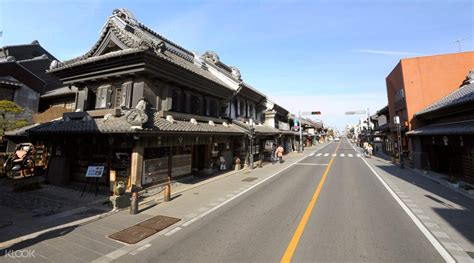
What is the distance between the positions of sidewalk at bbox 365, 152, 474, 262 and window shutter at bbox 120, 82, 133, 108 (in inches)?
574

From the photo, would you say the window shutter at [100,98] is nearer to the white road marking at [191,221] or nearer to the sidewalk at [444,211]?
the white road marking at [191,221]

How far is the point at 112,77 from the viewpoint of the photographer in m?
13.2

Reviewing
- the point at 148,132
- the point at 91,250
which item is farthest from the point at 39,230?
the point at 148,132

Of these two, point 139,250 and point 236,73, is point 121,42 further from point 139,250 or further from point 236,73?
point 236,73

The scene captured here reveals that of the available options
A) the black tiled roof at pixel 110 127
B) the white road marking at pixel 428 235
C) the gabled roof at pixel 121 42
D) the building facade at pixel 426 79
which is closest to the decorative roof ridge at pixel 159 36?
the gabled roof at pixel 121 42

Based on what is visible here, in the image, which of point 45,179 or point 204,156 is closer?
point 45,179

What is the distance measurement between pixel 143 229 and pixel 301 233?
5.12 meters

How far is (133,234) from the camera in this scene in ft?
22.4

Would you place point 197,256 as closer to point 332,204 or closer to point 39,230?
point 39,230

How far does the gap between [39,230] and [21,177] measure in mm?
11864

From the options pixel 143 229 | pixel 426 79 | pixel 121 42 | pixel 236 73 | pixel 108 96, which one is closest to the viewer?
pixel 143 229

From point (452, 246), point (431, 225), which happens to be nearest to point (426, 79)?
point (431, 225)

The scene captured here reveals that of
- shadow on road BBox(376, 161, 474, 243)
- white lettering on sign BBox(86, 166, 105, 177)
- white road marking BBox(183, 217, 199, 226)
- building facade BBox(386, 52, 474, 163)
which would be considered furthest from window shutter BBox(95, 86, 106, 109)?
building facade BBox(386, 52, 474, 163)

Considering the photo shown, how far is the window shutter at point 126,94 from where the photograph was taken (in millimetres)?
12664
